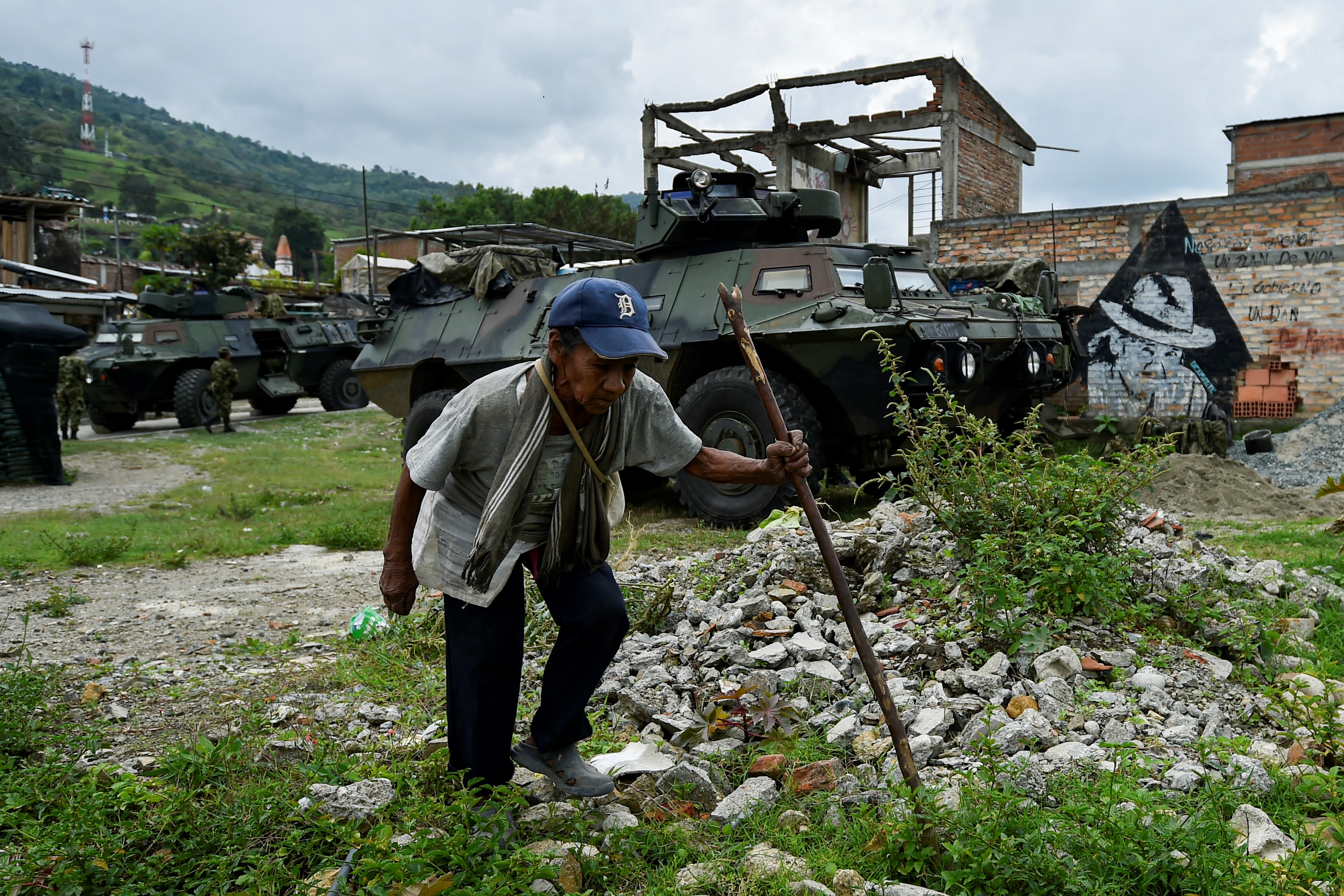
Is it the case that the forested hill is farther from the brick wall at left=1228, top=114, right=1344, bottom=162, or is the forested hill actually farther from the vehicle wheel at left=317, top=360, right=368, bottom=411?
the brick wall at left=1228, top=114, right=1344, bottom=162

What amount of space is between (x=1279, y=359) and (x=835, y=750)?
1078cm

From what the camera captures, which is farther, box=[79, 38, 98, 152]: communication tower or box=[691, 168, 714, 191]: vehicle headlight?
box=[79, 38, 98, 152]: communication tower

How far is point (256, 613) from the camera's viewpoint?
19.1ft

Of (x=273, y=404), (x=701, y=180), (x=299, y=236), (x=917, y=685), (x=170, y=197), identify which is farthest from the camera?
(x=170, y=197)

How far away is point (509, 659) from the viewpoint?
2855mm

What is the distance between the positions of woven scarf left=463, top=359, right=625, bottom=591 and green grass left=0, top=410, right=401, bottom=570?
522 centimetres

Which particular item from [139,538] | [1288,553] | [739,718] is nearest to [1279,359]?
[1288,553]

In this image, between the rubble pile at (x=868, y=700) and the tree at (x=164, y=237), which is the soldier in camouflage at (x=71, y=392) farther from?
the tree at (x=164, y=237)

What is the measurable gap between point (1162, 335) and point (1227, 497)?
4.47 meters

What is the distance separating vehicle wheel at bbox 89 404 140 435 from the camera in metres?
17.7

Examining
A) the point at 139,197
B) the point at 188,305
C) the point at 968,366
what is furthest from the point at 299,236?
the point at 968,366

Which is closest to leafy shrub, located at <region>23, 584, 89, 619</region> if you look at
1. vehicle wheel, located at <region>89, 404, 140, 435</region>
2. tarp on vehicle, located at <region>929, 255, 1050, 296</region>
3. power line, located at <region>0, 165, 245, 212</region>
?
tarp on vehicle, located at <region>929, 255, 1050, 296</region>

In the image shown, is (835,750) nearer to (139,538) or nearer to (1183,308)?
(139,538)

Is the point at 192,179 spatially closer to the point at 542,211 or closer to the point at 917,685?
the point at 542,211
